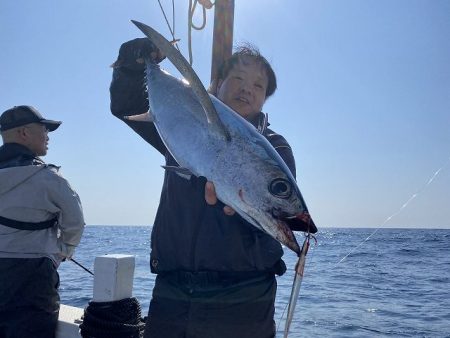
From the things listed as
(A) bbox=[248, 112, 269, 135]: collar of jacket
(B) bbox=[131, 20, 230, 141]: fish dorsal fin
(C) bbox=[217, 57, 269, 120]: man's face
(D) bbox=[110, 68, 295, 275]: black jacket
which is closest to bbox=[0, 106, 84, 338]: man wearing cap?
(D) bbox=[110, 68, 295, 275]: black jacket

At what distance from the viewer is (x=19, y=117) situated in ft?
13.6

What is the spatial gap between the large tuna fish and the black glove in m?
0.55

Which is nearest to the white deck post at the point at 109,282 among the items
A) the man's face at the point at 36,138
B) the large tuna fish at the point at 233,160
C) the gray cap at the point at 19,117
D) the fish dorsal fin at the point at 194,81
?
the man's face at the point at 36,138

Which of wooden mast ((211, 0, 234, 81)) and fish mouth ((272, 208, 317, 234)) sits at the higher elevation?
wooden mast ((211, 0, 234, 81))

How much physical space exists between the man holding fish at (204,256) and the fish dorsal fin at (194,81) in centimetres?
47

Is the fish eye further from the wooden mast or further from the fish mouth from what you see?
the wooden mast

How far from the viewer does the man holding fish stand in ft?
8.05

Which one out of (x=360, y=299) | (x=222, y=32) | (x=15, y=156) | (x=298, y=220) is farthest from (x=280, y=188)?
(x=360, y=299)

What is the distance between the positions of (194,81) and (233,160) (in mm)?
363

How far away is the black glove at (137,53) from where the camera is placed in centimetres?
255

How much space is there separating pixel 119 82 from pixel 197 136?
3.16 feet

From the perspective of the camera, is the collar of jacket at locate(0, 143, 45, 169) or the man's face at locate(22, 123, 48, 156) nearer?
the collar of jacket at locate(0, 143, 45, 169)

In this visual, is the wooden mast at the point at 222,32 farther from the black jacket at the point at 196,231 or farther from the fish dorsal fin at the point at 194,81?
the fish dorsal fin at the point at 194,81

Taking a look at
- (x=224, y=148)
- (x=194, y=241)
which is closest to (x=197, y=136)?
(x=224, y=148)
